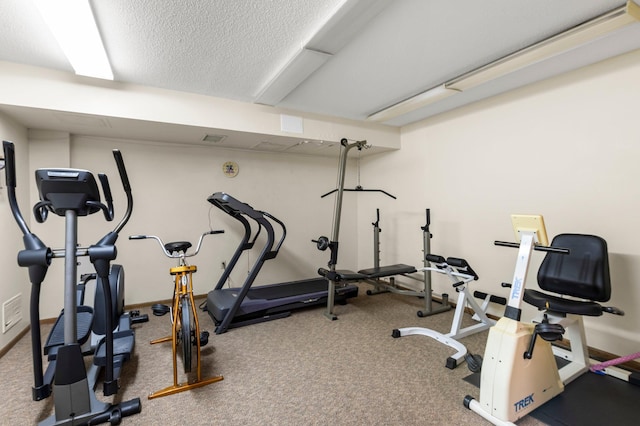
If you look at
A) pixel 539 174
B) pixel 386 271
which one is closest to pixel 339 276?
pixel 386 271

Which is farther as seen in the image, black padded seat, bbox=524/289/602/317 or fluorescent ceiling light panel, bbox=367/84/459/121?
fluorescent ceiling light panel, bbox=367/84/459/121

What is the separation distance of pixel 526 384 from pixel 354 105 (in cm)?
302

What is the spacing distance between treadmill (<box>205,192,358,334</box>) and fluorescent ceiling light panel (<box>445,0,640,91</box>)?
236cm

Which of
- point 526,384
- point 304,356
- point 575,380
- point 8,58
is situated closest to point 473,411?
point 526,384

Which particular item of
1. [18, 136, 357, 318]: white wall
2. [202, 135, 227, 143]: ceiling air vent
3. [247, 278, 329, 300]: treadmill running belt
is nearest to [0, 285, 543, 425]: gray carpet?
[247, 278, 329, 300]: treadmill running belt

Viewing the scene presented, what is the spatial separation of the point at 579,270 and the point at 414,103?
2180 mm

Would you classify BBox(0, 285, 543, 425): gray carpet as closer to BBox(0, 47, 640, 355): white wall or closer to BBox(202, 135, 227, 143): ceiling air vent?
BBox(0, 47, 640, 355): white wall

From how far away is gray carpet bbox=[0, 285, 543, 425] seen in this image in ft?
6.05

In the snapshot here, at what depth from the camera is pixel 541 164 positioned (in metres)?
2.88

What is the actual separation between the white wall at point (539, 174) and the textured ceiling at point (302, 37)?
290 millimetres

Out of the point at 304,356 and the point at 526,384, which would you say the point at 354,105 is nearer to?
the point at 304,356

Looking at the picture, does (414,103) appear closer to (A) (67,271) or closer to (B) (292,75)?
(B) (292,75)

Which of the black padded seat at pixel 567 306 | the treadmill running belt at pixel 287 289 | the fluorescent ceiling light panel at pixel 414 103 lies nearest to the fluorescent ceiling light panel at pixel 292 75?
the fluorescent ceiling light panel at pixel 414 103

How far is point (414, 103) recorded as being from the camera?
336cm
